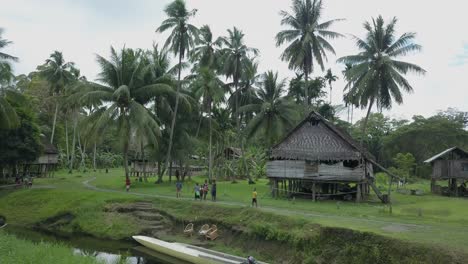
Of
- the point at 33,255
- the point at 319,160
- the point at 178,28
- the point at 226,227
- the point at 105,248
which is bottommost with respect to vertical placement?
the point at 105,248

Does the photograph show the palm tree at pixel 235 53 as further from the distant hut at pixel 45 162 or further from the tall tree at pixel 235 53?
the distant hut at pixel 45 162

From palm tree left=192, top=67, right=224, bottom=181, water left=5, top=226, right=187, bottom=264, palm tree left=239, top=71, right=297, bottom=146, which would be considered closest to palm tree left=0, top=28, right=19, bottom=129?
water left=5, top=226, right=187, bottom=264

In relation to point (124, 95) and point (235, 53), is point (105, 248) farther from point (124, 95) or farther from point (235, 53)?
point (235, 53)

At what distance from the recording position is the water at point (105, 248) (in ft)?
67.2

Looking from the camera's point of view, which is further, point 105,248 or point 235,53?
point 235,53

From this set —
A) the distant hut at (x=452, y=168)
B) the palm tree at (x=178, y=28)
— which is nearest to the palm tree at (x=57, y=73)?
the palm tree at (x=178, y=28)

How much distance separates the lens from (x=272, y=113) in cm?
4228

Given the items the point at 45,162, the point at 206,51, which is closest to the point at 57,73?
the point at 45,162

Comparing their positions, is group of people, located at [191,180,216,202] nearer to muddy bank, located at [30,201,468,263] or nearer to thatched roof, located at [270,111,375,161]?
muddy bank, located at [30,201,468,263]

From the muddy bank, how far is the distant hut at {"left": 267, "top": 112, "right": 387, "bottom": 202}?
29.6 feet

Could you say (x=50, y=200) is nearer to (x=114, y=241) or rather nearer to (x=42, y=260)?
(x=114, y=241)

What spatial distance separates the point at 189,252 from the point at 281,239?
4646 millimetres

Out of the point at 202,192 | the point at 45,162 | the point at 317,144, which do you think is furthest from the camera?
the point at 45,162

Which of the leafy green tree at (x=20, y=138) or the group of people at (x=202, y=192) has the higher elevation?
the leafy green tree at (x=20, y=138)
